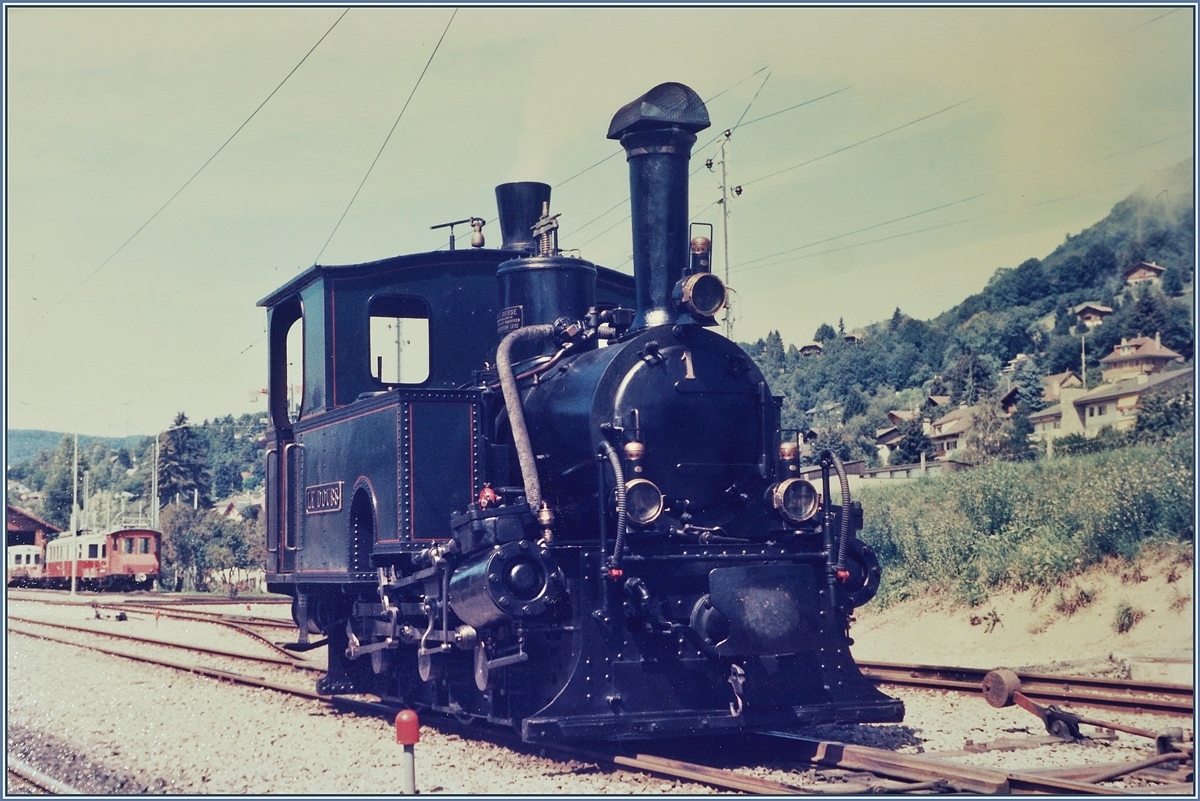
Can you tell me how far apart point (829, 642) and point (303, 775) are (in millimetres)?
3286

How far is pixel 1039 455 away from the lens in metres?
29.5

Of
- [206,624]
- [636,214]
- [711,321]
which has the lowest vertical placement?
[206,624]

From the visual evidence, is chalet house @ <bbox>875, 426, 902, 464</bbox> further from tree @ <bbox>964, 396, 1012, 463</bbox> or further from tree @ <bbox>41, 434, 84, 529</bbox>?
tree @ <bbox>41, 434, 84, 529</bbox>

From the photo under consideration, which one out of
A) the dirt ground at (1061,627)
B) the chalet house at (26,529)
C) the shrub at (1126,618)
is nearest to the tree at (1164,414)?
the dirt ground at (1061,627)

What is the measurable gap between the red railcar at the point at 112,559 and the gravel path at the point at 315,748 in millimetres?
32398

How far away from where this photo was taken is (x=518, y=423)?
8.66 m

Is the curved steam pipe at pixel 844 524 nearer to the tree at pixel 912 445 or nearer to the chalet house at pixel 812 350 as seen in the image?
the tree at pixel 912 445

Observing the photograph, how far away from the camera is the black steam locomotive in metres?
7.85

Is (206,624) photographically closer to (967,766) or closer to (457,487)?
(457,487)

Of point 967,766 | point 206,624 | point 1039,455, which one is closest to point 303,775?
A: point 967,766

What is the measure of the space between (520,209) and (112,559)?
118ft

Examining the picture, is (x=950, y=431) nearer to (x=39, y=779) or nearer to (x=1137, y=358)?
(x=1137, y=358)

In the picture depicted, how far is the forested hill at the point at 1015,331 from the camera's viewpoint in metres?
23.4

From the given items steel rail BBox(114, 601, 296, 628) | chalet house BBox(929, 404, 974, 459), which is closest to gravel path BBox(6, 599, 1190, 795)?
steel rail BBox(114, 601, 296, 628)
